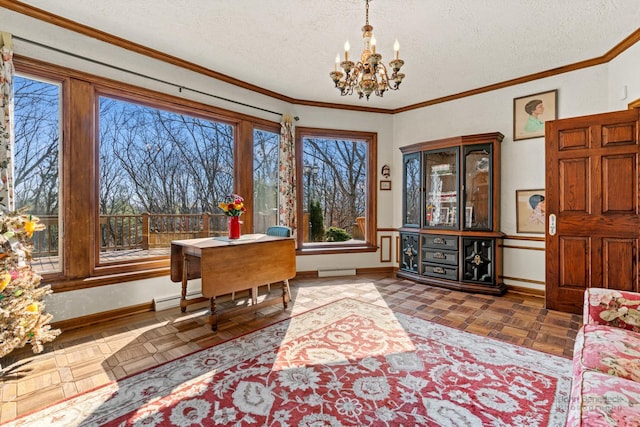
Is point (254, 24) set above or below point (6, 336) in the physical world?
above

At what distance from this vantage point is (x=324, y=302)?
3.24 metres

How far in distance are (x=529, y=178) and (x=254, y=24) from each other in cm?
330

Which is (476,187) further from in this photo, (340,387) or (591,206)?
(340,387)

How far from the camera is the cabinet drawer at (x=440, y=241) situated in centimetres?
380

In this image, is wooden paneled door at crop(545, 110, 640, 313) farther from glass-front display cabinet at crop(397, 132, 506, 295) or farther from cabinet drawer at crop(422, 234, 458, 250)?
cabinet drawer at crop(422, 234, 458, 250)

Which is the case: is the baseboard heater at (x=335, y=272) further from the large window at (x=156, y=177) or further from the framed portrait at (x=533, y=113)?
the framed portrait at (x=533, y=113)

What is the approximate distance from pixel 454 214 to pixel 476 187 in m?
0.41

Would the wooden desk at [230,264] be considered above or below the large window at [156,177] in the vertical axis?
below

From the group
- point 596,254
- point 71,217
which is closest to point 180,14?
point 71,217

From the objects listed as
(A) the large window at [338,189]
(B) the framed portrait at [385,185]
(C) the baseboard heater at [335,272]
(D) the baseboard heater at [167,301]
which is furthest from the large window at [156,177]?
(B) the framed portrait at [385,185]

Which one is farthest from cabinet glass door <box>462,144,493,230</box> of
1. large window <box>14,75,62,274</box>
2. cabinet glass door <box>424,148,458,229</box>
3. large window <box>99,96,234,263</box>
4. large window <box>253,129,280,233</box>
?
large window <box>14,75,62,274</box>

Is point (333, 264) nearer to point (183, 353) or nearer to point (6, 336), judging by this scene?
point (183, 353)

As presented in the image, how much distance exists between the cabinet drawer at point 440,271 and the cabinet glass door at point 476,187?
0.55 metres

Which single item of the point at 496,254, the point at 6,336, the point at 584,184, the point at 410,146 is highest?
the point at 410,146
